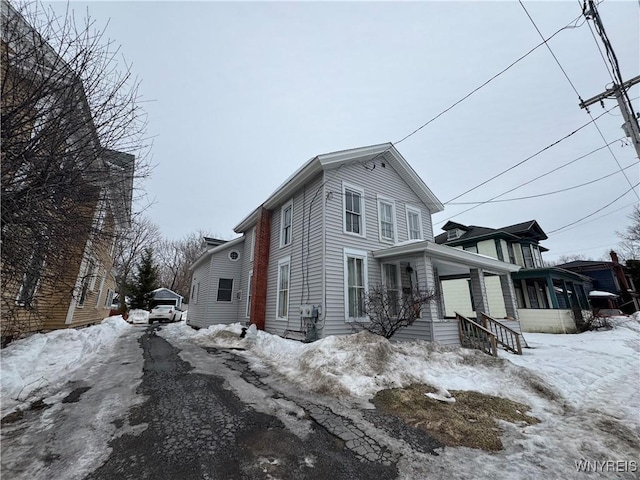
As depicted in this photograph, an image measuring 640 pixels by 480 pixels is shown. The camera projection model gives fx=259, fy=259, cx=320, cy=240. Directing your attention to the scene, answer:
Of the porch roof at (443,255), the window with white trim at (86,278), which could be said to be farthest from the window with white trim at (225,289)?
the porch roof at (443,255)

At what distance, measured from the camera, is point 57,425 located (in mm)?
3662

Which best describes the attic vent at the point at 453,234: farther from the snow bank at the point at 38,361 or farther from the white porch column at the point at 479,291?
the snow bank at the point at 38,361

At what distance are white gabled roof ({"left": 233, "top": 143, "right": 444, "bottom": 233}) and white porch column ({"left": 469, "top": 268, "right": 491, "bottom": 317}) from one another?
450 centimetres

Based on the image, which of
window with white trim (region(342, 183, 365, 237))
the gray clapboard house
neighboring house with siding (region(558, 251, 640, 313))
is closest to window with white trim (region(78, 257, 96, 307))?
the gray clapboard house

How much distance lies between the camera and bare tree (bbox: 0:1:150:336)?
344 cm

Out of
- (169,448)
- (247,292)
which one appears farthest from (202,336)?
(169,448)

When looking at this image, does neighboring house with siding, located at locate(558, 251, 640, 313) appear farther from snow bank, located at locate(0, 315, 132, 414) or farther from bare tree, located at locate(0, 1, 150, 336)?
snow bank, located at locate(0, 315, 132, 414)

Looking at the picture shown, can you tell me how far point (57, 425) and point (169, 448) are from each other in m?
2.06

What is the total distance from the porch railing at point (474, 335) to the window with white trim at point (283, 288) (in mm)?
6548

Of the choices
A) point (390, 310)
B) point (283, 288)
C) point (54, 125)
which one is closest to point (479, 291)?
point (390, 310)

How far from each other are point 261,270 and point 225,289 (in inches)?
184

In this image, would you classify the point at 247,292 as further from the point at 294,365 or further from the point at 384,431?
the point at 384,431

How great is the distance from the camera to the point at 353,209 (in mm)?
10688

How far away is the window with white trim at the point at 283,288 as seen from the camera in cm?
1081
